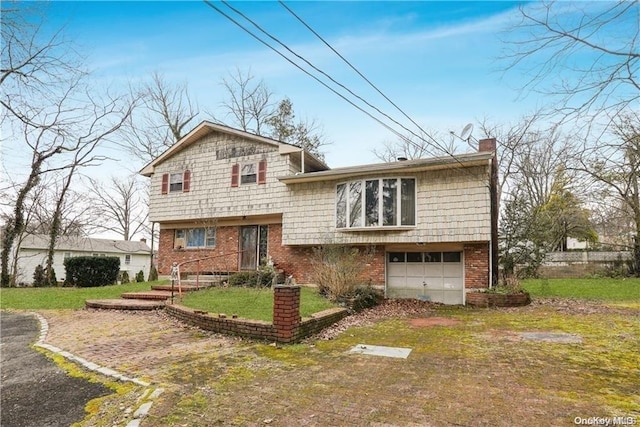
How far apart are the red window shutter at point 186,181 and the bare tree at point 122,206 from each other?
53.9 ft

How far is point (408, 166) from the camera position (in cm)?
1256

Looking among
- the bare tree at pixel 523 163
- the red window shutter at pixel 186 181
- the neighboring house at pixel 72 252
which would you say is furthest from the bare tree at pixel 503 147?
the neighboring house at pixel 72 252

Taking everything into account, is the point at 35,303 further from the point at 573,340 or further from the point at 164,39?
the point at 573,340

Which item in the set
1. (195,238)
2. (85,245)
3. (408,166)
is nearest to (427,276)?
(408,166)

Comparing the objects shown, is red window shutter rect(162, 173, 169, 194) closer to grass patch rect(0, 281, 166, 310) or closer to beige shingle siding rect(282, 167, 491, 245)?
grass patch rect(0, 281, 166, 310)

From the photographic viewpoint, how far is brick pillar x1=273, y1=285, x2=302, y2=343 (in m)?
6.66

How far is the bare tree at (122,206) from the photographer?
1298 inches

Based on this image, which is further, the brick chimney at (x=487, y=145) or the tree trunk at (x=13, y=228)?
the tree trunk at (x=13, y=228)

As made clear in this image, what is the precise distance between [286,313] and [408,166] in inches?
298

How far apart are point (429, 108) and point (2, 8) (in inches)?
349

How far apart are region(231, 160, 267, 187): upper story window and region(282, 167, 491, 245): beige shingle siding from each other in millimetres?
2725

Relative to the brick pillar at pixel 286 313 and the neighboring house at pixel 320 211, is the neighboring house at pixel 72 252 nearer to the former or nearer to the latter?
the neighboring house at pixel 320 211

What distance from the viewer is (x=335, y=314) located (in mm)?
8633

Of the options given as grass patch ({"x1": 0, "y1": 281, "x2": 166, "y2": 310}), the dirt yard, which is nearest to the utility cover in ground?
the dirt yard
